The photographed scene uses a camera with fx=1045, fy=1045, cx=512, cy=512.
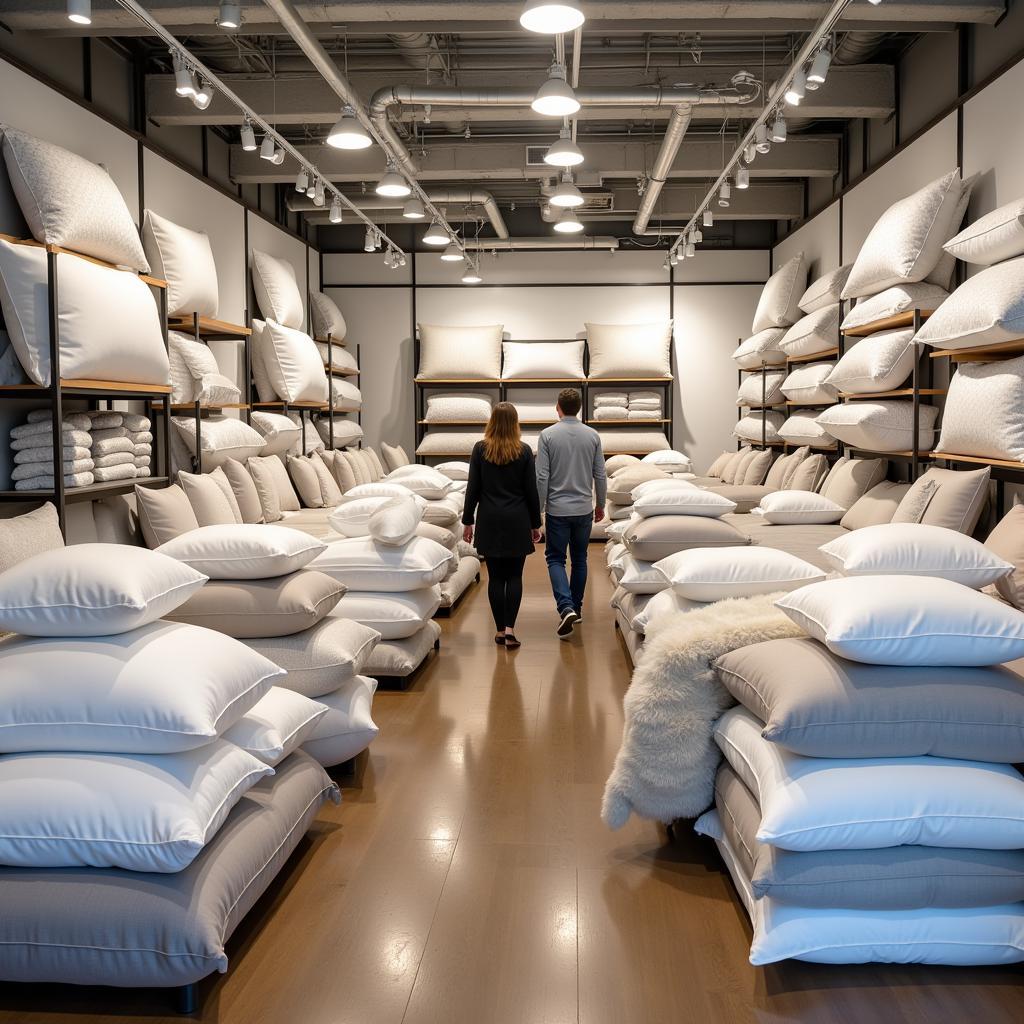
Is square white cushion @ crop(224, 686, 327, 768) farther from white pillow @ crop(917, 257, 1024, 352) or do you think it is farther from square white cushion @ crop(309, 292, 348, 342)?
square white cushion @ crop(309, 292, 348, 342)

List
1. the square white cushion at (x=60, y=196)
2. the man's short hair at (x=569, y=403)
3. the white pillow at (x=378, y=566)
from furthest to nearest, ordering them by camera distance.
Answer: the man's short hair at (x=569, y=403), the white pillow at (x=378, y=566), the square white cushion at (x=60, y=196)

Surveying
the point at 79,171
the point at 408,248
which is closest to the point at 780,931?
the point at 79,171

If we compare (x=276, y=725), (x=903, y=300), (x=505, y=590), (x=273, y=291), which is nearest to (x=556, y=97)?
(x=903, y=300)

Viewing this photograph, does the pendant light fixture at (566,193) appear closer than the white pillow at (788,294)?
Yes

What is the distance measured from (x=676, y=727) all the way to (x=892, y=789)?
621 mm

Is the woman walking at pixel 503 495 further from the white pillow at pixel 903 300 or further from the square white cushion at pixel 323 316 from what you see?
the square white cushion at pixel 323 316

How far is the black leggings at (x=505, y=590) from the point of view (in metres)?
5.56

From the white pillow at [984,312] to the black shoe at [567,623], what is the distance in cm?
224

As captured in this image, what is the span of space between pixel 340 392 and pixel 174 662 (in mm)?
7822

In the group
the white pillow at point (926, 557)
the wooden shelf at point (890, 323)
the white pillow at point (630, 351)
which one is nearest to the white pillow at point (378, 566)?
the white pillow at point (926, 557)

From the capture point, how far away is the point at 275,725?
8.68 ft

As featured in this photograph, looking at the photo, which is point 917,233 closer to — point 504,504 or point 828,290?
point 828,290

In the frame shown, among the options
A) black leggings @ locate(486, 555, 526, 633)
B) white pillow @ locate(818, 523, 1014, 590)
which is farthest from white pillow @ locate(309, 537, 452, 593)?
white pillow @ locate(818, 523, 1014, 590)

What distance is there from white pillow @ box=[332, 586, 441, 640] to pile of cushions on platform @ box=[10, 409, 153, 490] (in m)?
1.23
